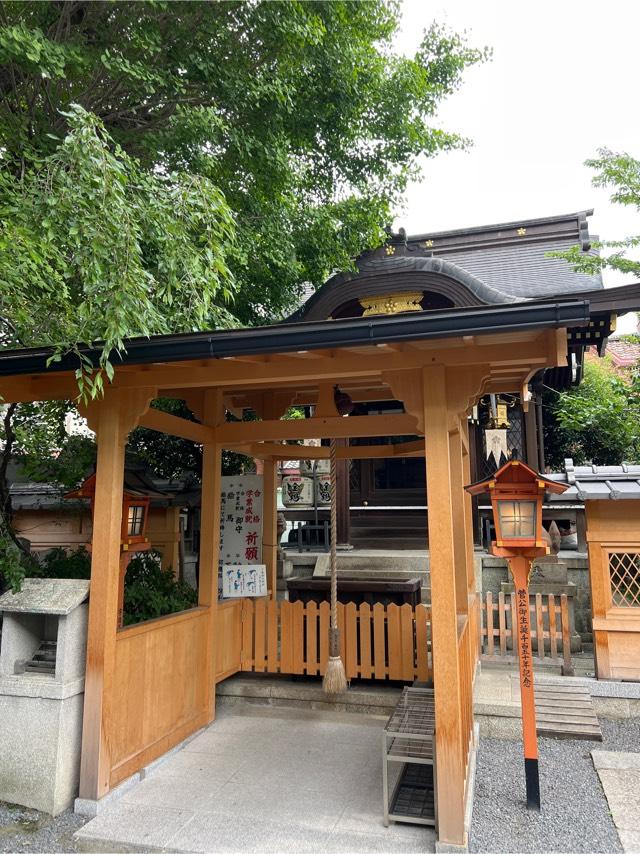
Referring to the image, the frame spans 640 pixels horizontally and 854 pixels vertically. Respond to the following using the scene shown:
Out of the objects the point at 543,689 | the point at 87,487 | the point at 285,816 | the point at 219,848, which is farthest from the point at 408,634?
the point at 87,487

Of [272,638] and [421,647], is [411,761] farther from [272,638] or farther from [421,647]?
[272,638]

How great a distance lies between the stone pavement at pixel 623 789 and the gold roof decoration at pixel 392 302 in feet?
20.1

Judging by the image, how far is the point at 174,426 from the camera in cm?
543

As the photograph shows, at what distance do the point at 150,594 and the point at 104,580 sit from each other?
44.8 inches

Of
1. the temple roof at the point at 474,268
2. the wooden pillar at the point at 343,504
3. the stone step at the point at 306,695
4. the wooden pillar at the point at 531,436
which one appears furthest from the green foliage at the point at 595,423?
the stone step at the point at 306,695

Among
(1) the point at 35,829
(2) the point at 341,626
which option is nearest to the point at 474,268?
(2) the point at 341,626

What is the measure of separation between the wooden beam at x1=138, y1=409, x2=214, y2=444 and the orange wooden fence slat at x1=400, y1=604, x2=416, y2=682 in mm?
2833

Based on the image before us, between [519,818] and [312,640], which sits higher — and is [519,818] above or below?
below

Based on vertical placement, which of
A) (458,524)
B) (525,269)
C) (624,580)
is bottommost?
(624,580)

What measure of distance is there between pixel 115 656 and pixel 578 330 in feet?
25.1

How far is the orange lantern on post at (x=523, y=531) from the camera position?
4223 mm

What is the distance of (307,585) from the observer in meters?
7.50

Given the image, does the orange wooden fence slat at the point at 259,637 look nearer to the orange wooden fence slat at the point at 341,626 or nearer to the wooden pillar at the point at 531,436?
the orange wooden fence slat at the point at 341,626

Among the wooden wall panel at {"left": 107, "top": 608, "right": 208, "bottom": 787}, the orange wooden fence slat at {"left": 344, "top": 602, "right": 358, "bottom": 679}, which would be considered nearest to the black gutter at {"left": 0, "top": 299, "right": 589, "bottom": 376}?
the wooden wall panel at {"left": 107, "top": 608, "right": 208, "bottom": 787}
